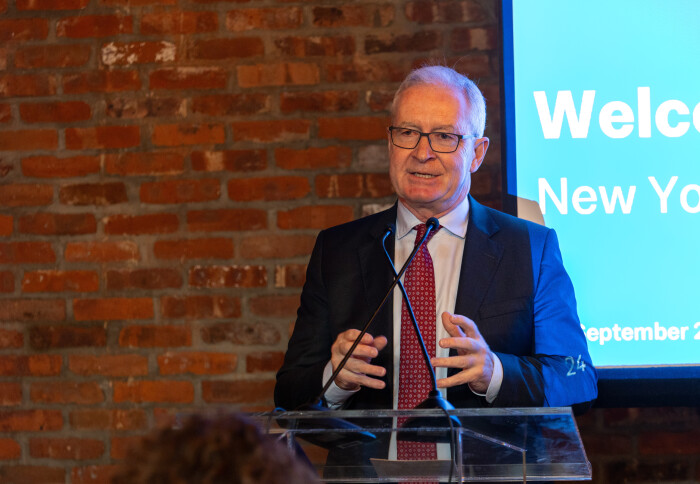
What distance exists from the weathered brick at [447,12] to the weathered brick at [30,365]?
1564 mm

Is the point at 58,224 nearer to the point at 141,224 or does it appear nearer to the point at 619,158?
the point at 141,224

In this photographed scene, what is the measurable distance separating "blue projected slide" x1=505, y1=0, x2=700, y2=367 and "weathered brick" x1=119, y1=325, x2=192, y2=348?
1.12 metres

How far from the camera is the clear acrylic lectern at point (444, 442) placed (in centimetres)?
105

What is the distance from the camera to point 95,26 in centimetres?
249

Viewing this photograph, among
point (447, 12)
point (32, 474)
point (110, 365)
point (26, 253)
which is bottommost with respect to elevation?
point (32, 474)

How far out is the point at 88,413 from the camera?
2.47m

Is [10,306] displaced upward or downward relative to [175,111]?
downward

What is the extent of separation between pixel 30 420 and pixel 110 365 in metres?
0.32

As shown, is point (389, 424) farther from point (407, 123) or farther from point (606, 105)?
point (606, 105)

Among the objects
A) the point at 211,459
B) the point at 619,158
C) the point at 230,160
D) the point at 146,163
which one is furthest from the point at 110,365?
the point at 211,459

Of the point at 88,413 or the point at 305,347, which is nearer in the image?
the point at 305,347

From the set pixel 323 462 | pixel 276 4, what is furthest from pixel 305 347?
pixel 276 4

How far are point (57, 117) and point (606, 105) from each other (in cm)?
169

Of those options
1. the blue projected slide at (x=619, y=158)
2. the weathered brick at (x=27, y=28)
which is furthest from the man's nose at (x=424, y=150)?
the weathered brick at (x=27, y=28)
